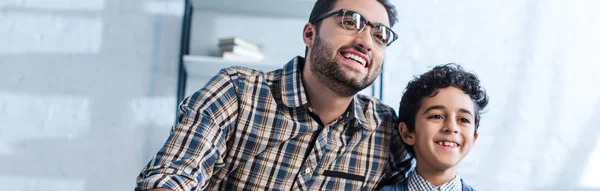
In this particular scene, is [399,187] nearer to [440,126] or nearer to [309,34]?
[440,126]

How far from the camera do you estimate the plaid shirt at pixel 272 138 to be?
130cm

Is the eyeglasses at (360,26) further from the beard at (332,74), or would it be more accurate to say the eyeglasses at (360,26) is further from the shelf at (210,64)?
the shelf at (210,64)

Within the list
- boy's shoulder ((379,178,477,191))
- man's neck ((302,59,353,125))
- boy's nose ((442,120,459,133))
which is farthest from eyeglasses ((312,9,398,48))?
boy's shoulder ((379,178,477,191))

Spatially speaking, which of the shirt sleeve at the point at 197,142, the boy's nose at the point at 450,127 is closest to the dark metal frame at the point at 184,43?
the shirt sleeve at the point at 197,142

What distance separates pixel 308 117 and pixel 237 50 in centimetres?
75

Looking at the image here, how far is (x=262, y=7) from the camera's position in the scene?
224 centimetres

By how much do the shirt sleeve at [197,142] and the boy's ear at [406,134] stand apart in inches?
17.8
